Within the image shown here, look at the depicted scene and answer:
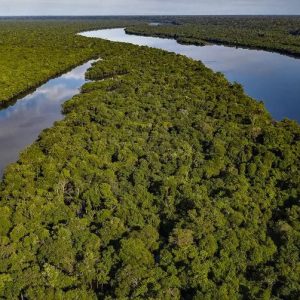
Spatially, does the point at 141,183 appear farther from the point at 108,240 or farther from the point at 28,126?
the point at 28,126

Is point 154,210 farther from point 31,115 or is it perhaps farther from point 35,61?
point 35,61

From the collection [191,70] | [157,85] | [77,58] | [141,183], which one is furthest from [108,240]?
[77,58]

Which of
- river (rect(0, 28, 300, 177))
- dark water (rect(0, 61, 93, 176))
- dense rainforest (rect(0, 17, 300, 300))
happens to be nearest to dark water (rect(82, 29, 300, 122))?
river (rect(0, 28, 300, 177))

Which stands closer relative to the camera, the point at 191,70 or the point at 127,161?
the point at 127,161

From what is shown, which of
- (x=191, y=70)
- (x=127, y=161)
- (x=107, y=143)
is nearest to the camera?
(x=127, y=161)

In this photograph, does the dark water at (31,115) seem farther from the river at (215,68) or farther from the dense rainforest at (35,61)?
the dense rainforest at (35,61)

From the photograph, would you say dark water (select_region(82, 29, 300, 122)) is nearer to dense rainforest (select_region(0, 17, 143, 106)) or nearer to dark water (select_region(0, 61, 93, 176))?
dark water (select_region(0, 61, 93, 176))
